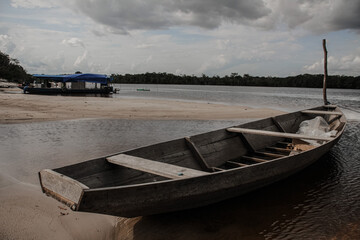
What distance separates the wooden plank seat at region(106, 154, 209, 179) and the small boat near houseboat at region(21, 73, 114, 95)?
34.6m

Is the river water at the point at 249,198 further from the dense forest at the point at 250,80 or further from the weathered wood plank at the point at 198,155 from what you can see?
the dense forest at the point at 250,80

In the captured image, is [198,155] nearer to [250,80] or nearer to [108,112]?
[108,112]

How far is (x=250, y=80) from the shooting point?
14725 cm

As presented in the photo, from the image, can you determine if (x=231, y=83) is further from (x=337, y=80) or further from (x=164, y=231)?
(x=164, y=231)

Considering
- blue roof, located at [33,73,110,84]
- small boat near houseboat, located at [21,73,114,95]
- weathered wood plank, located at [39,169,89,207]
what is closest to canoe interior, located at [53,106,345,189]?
weathered wood plank, located at [39,169,89,207]

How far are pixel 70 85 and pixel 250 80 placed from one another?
12354 centimetres

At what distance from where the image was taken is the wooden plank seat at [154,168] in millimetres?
3818

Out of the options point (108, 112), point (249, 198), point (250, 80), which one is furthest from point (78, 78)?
point (250, 80)

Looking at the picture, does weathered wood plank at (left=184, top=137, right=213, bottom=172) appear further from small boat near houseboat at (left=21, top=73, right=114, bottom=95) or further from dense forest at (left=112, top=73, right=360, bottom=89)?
dense forest at (left=112, top=73, right=360, bottom=89)

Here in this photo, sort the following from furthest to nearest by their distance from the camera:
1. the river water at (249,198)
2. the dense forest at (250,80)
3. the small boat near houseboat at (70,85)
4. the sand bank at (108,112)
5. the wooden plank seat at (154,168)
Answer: the dense forest at (250,80) → the small boat near houseboat at (70,85) → the sand bank at (108,112) → the river water at (249,198) → the wooden plank seat at (154,168)

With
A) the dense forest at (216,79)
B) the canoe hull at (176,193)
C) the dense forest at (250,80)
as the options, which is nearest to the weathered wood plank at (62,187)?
the canoe hull at (176,193)

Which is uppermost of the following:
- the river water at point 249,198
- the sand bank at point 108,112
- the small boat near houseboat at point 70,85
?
the small boat near houseboat at point 70,85

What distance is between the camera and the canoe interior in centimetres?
401

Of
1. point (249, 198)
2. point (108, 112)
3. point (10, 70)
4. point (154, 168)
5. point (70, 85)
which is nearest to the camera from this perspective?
point (154, 168)
